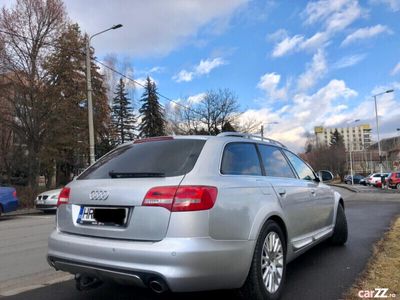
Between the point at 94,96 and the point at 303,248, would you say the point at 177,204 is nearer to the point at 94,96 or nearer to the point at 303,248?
the point at 303,248

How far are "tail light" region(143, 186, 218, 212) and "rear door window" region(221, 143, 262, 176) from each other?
1.59 ft

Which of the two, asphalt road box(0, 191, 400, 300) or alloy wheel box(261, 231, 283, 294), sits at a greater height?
alloy wheel box(261, 231, 283, 294)

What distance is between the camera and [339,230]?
7355 millimetres

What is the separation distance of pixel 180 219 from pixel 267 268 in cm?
126

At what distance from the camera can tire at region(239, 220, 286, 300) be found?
4262mm

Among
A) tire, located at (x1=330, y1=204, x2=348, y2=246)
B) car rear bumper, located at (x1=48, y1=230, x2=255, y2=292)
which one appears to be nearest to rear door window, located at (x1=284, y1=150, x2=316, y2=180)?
tire, located at (x1=330, y1=204, x2=348, y2=246)

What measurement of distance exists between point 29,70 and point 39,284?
2372 cm

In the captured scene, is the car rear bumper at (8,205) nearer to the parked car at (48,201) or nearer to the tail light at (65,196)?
the parked car at (48,201)

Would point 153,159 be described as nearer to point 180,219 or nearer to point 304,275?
point 180,219

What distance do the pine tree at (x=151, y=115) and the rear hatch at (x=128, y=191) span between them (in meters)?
55.4

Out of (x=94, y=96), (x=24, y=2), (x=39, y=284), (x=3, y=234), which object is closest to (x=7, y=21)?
(x=24, y=2)

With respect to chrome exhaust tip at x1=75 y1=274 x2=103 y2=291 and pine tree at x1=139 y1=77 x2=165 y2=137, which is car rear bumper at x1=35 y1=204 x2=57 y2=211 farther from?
pine tree at x1=139 y1=77 x2=165 y2=137

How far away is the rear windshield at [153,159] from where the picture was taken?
4293 millimetres

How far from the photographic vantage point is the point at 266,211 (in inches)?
179
